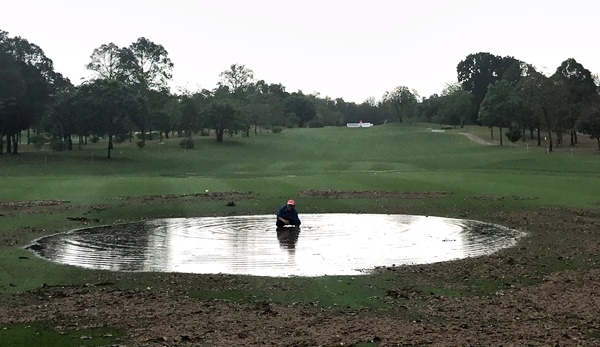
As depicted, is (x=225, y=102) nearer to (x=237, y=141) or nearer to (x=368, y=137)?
(x=237, y=141)

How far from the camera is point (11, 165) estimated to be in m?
73.1

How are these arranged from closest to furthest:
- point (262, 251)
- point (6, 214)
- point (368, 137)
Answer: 1. point (262, 251)
2. point (6, 214)
3. point (368, 137)

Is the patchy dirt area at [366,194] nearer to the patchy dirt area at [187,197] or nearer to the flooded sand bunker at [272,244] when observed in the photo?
the patchy dirt area at [187,197]

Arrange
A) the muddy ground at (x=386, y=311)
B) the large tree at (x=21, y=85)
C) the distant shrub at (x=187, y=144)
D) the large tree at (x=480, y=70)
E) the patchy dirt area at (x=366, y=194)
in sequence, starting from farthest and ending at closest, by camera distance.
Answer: the large tree at (x=480, y=70)
the distant shrub at (x=187, y=144)
the large tree at (x=21, y=85)
the patchy dirt area at (x=366, y=194)
the muddy ground at (x=386, y=311)

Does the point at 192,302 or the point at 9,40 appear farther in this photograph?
the point at 9,40

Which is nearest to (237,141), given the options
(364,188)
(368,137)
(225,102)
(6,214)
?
(225,102)

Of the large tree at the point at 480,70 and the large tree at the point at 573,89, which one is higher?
the large tree at the point at 480,70

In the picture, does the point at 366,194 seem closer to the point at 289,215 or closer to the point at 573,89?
the point at 289,215

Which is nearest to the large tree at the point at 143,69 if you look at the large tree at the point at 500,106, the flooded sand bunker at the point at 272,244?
the large tree at the point at 500,106

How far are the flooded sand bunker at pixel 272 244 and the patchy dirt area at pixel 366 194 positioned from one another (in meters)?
7.36

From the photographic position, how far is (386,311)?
44.1 ft

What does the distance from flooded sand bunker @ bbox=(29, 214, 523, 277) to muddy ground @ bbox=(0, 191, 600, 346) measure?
164 centimetres

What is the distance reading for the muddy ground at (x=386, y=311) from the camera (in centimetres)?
1148

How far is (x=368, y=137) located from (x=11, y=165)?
247ft
